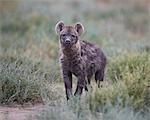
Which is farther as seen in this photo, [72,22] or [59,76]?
[72,22]

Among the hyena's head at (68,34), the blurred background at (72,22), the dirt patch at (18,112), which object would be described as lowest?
the dirt patch at (18,112)

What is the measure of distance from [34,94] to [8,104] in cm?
51

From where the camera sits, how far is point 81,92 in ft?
32.3

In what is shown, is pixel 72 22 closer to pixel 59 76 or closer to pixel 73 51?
pixel 59 76

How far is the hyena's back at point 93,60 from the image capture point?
33.6 ft

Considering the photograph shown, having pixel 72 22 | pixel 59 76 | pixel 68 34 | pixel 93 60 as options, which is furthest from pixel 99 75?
pixel 72 22

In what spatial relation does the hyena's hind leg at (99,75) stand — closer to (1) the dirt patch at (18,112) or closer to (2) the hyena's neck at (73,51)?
(2) the hyena's neck at (73,51)

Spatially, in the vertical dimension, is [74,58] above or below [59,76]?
above

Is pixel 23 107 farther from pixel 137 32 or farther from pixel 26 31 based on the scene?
pixel 137 32

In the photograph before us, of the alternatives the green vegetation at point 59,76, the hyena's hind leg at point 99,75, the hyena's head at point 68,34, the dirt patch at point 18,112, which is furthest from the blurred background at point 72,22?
the dirt patch at point 18,112

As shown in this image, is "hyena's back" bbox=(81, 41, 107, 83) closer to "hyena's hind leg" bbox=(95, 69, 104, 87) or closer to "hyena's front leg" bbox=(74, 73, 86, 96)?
"hyena's hind leg" bbox=(95, 69, 104, 87)

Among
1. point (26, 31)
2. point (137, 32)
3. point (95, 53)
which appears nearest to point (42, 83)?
point (95, 53)

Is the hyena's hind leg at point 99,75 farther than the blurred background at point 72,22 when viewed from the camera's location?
No

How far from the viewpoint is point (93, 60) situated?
10414 millimetres
